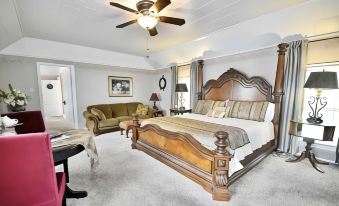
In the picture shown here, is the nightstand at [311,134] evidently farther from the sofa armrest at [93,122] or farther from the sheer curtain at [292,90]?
the sofa armrest at [93,122]

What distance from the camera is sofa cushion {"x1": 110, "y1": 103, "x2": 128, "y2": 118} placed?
18.6 ft

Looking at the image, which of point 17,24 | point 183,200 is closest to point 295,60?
point 183,200

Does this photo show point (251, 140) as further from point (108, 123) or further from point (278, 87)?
point (108, 123)

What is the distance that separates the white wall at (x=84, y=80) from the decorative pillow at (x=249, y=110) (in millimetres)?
4071

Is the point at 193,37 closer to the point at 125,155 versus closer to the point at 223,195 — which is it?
the point at 125,155

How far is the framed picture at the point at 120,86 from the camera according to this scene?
5.95 meters

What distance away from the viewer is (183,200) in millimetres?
1937

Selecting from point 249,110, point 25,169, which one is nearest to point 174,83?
point 249,110

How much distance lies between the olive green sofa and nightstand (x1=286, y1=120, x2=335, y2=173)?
4.20 metres

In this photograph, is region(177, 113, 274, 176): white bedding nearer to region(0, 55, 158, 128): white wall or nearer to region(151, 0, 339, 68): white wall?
region(151, 0, 339, 68): white wall

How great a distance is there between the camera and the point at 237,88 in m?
4.05

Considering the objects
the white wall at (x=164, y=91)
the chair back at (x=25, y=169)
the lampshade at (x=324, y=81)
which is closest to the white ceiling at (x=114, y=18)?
the lampshade at (x=324, y=81)

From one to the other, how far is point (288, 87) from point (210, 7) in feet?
7.18

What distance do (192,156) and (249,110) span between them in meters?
1.86
